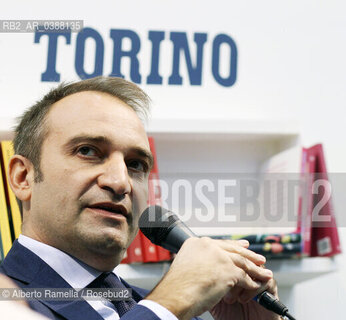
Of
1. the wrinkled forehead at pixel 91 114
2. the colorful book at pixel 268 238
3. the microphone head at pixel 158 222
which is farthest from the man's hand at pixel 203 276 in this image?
the colorful book at pixel 268 238

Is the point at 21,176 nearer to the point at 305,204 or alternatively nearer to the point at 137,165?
the point at 137,165

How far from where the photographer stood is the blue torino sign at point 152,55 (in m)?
1.90

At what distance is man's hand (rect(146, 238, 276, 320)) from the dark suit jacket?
0.53 feet

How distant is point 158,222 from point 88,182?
154 mm

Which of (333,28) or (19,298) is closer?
(19,298)

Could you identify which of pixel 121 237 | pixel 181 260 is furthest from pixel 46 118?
pixel 181 260

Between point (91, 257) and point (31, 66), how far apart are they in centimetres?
97

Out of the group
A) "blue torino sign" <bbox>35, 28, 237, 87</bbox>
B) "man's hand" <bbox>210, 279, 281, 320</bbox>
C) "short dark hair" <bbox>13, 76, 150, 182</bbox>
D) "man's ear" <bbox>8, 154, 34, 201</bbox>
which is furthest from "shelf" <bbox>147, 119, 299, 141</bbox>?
"man's hand" <bbox>210, 279, 281, 320</bbox>

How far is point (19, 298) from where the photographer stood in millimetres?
991

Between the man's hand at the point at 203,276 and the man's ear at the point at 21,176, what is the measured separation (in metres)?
0.39

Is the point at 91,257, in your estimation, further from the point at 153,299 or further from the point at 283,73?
the point at 283,73

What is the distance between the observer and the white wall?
1882 millimetres

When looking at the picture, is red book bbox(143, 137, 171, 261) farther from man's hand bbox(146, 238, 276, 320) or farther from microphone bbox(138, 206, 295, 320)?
man's hand bbox(146, 238, 276, 320)

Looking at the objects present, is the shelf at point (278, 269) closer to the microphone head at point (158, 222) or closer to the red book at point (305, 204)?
the red book at point (305, 204)
